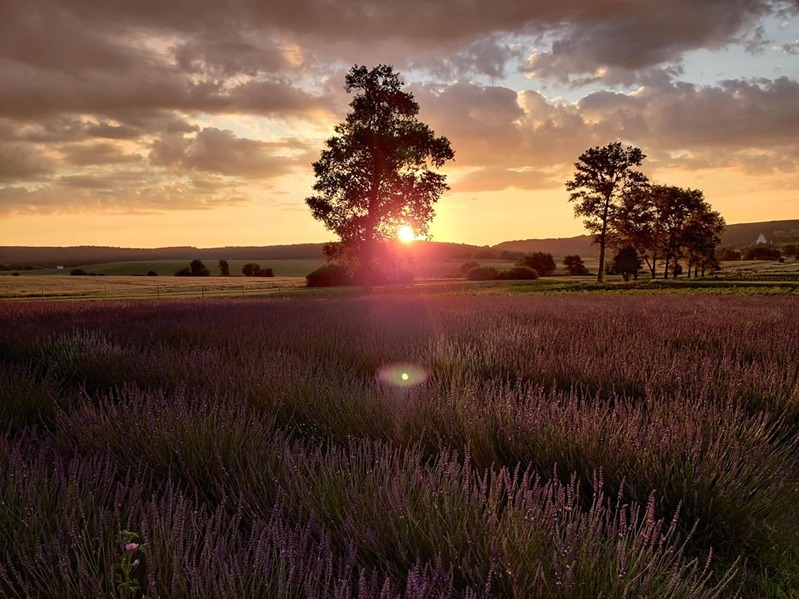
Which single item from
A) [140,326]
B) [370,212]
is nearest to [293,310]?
[140,326]

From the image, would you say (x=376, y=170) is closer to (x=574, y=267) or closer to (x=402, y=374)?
(x=402, y=374)

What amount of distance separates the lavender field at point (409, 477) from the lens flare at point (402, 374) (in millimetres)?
44

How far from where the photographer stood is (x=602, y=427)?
3.21 m

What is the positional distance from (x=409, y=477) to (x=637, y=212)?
5146cm

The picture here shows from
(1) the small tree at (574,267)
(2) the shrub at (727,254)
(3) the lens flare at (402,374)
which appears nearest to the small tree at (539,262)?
(1) the small tree at (574,267)

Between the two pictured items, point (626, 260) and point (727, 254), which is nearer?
point (626, 260)

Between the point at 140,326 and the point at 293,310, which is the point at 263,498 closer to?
the point at 140,326

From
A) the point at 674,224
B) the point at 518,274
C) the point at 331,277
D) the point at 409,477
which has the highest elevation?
the point at 674,224

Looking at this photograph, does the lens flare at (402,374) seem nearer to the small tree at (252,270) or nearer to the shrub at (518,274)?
the shrub at (518,274)

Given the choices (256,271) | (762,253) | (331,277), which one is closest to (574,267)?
(331,277)

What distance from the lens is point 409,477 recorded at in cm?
251

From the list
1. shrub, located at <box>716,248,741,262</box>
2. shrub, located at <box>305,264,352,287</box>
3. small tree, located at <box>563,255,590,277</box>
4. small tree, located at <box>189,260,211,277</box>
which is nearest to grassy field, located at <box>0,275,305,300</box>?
shrub, located at <box>305,264,352,287</box>

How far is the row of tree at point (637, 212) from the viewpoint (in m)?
47.7

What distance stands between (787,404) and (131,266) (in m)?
106
